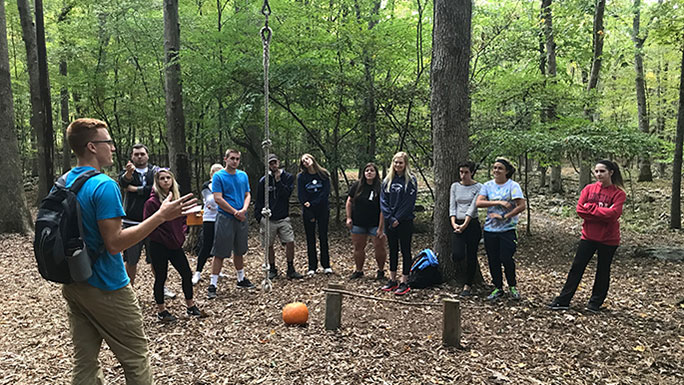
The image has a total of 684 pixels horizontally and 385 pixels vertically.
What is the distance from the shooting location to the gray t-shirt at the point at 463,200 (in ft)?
16.6

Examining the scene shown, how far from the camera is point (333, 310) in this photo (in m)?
4.08

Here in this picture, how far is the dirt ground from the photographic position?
3.29 meters

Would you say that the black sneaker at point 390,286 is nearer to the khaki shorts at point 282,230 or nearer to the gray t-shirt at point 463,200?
the gray t-shirt at point 463,200

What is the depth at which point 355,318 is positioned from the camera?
14.6 feet

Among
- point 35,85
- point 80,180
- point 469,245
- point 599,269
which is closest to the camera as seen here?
point 80,180

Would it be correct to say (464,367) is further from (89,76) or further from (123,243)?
(89,76)

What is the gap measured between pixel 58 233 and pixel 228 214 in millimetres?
3431

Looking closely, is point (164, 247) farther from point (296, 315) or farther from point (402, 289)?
point (402, 289)

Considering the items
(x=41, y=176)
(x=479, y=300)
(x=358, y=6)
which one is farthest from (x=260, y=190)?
(x=41, y=176)

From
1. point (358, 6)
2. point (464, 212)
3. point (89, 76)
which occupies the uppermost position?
point (358, 6)

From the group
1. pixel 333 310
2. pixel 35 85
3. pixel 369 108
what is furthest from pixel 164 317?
pixel 35 85

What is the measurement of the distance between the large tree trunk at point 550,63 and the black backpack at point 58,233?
27.1ft

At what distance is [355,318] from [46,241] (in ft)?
10.4

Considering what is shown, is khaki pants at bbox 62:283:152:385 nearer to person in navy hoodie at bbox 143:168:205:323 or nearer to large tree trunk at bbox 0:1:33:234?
person in navy hoodie at bbox 143:168:205:323
